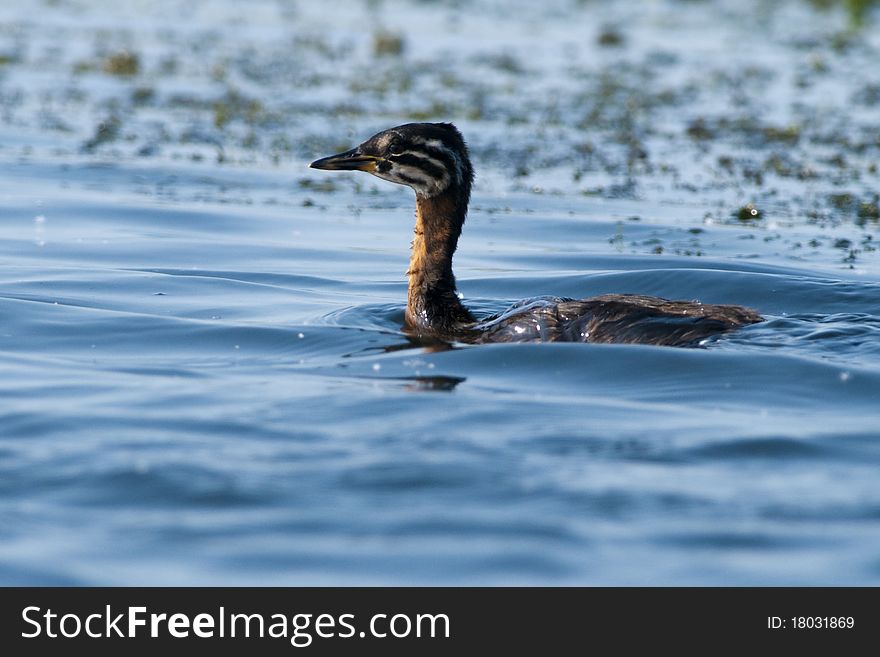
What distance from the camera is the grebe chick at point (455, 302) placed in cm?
912

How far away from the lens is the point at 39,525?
19.6 ft

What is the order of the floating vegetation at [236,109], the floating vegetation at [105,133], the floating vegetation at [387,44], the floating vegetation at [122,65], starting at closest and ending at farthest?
1. the floating vegetation at [105,133]
2. the floating vegetation at [236,109]
3. the floating vegetation at [122,65]
4. the floating vegetation at [387,44]

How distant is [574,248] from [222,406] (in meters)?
6.21

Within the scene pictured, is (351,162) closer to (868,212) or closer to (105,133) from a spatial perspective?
(868,212)

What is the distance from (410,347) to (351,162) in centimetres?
156

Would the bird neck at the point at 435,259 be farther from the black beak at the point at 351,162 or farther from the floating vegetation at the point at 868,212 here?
the floating vegetation at the point at 868,212

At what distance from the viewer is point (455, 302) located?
33.4 ft

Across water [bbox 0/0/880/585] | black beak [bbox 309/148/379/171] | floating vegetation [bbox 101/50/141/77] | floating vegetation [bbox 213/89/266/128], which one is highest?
floating vegetation [bbox 101/50/141/77]

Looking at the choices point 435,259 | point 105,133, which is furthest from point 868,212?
point 105,133

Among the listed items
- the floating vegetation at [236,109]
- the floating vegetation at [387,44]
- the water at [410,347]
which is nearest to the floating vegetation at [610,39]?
the water at [410,347]

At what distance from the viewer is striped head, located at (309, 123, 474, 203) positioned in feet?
33.1

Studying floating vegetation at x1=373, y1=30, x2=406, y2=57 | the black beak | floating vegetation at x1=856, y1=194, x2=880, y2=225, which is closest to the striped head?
the black beak

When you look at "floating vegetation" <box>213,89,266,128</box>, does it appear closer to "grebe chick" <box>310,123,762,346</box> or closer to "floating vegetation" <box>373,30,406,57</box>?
"floating vegetation" <box>373,30,406,57</box>
